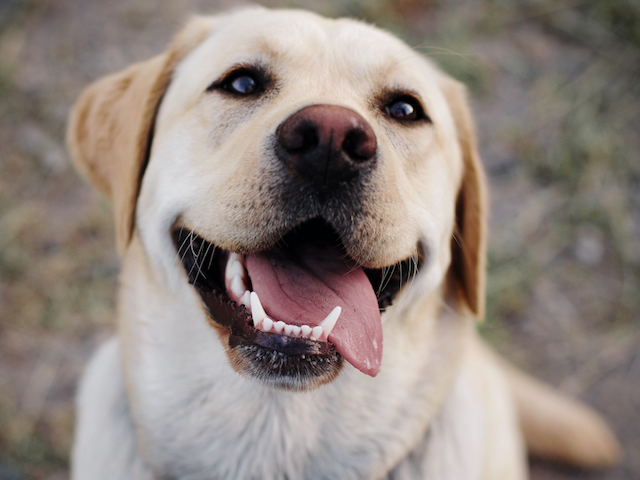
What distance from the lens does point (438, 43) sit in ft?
16.2

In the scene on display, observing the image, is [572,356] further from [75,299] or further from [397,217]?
[75,299]

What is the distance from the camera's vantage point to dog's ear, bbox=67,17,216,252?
200 centimetres

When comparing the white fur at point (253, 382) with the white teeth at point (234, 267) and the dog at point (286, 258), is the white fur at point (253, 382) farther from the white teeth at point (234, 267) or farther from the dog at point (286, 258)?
the white teeth at point (234, 267)

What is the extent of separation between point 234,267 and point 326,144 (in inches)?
23.8

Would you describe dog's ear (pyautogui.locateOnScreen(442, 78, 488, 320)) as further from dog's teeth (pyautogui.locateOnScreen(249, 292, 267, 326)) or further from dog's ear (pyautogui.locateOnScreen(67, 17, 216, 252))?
dog's ear (pyautogui.locateOnScreen(67, 17, 216, 252))

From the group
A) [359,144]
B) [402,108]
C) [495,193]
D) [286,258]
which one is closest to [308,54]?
[402,108]

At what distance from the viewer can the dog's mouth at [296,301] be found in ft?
4.92

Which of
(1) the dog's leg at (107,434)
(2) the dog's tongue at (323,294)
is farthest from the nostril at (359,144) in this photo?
(1) the dog's leg at (107,434)

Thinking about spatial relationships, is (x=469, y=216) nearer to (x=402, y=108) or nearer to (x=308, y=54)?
(x=402, y=108)

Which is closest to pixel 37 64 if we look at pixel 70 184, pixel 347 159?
pixel 70 184

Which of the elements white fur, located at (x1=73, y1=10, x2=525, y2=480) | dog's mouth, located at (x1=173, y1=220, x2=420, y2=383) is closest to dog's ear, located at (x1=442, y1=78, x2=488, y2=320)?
white fur, located at (x1=73, y1=10, x2=525, y2=480)

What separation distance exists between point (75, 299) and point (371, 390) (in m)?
2.68

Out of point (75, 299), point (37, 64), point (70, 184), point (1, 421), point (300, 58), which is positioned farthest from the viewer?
point (37, 64)

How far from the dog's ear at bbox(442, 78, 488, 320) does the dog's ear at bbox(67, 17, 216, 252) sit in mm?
1244
